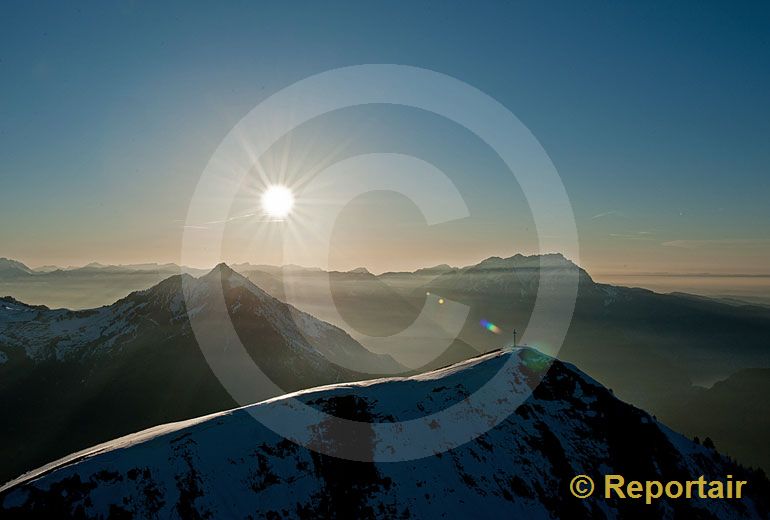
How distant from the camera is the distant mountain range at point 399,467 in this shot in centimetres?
6406

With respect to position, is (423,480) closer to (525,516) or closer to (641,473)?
(525,516)

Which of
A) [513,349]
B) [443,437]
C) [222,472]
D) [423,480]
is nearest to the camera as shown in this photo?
[222,472]

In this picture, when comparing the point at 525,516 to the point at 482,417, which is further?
the point at 482,417

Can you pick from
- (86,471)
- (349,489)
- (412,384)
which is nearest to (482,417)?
(412,384)

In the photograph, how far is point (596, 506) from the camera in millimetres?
80312

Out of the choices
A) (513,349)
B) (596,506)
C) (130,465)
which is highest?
(513,349)

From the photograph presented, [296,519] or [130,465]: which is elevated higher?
[130,465]

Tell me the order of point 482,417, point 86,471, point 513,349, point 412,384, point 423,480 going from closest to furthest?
point 86,471, point 423,480, point 482,417, point 412,384, point 513,349

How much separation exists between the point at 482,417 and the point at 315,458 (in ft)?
117

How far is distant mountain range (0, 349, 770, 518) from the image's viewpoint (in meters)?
64.1

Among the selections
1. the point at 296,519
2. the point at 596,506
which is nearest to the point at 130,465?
the point at 296,519

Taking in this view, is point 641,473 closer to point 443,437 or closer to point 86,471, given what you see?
point 443,437

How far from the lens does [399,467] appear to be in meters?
77.8

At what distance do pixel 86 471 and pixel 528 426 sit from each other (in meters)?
78.7
